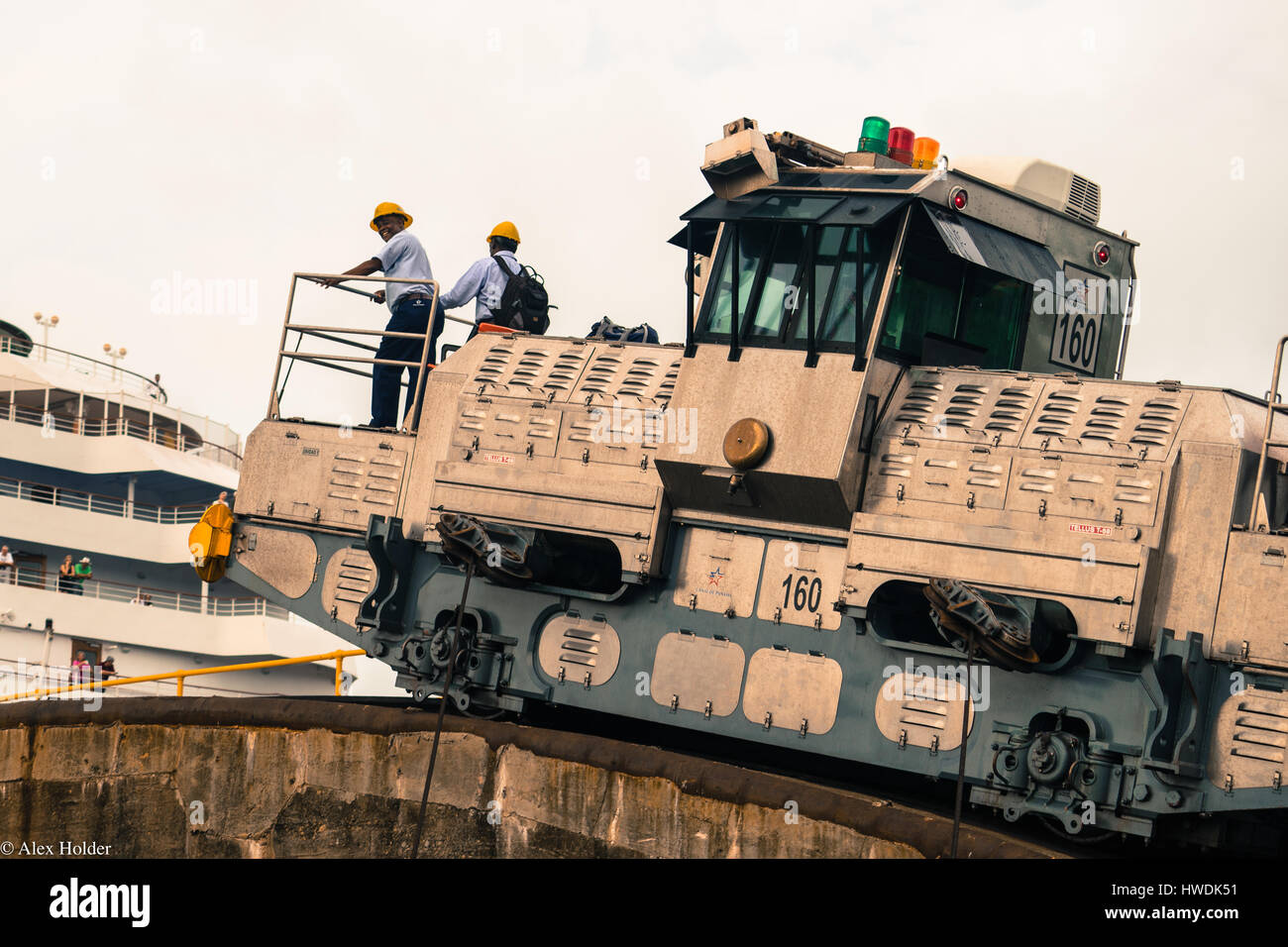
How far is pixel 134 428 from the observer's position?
34.8m

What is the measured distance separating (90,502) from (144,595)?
218 cm

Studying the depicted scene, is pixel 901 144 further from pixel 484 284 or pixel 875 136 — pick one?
pixel 484 284

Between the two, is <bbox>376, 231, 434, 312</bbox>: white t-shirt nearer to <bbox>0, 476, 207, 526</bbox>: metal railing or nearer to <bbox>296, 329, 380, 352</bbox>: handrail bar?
<bbox>296, 329, 380, 352</bbox>: handrail bar

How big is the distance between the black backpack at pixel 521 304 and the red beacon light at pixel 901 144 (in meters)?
4.18

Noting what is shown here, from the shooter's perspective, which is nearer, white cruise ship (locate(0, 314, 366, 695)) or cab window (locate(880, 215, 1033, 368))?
cab window (locate(880, 215, 1033, 368))

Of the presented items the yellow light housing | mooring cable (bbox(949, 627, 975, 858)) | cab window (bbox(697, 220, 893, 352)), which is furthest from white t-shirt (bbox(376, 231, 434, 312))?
mooring cable (bbox(949, 627, 975, 858))

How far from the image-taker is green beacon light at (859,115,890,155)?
14.7m

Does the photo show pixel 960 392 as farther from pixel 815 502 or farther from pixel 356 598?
pixel 356 598

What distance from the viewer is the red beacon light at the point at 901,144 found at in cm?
1468

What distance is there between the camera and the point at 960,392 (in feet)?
43.2

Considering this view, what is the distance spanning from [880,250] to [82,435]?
24254 millimetres

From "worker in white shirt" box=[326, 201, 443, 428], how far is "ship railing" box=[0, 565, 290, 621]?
15.7 m
